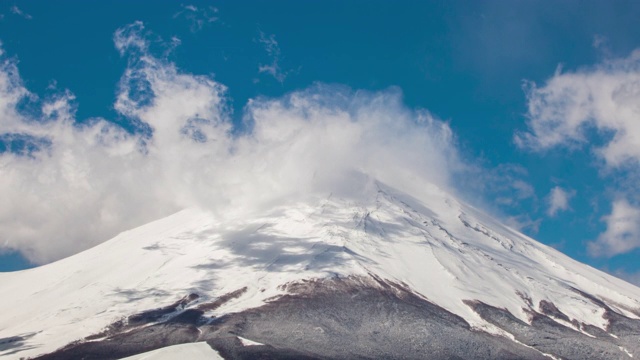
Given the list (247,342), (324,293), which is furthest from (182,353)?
(324,293)

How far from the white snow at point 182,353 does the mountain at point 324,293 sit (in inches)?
75.2

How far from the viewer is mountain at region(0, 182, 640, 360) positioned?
8362 cm

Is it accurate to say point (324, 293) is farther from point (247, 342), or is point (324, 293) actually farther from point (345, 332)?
point (247, 342)

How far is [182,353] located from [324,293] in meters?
40.9

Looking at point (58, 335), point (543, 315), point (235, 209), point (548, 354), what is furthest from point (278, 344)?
point (235, 209)

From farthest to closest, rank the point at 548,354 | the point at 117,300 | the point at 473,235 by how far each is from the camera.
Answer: the point at 473,235 < the point at 117,300 < the point at 548,354

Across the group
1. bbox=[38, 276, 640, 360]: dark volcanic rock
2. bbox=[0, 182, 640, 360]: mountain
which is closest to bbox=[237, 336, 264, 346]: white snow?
bbox=[0, 182, 640, 360]: mountain

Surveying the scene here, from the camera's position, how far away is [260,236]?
14500 cm

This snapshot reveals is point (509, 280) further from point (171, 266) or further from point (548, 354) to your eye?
point (171, 266)

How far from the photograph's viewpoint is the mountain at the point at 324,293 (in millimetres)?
83625

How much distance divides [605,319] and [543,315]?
15.3 meters

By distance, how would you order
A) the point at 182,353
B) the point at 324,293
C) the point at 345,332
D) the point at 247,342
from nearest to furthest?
the point at 182,353
the point at 247,342
the point at 345,332
the point at 324,293

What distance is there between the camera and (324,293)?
10594 cm

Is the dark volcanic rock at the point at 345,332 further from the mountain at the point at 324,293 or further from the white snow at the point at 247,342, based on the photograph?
the white snow at the point at 247,342
